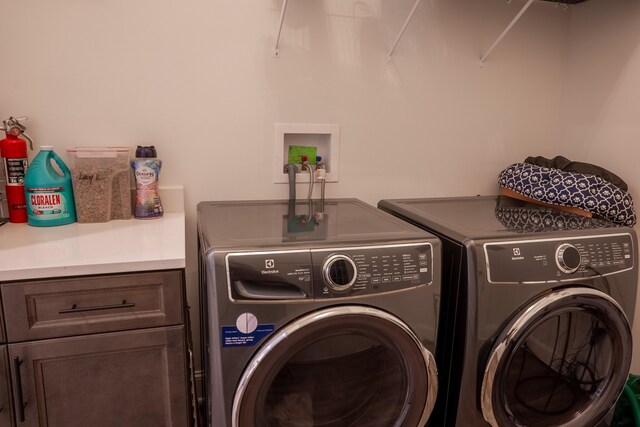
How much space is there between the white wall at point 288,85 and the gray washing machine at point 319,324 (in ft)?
1.76

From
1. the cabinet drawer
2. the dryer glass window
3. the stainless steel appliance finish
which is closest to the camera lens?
the cabinet drawer

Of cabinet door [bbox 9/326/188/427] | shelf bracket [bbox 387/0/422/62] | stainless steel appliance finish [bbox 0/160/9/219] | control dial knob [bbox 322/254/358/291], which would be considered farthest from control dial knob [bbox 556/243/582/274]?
stainless steel appliance finish [bbox 0/160/9/219]

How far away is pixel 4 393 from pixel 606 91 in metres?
2.44

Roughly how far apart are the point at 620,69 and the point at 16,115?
2384mm

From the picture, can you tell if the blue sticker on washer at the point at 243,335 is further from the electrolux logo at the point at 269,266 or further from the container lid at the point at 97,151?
the container lid at the point at 97,151

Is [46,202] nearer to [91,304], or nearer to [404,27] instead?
[91,304]

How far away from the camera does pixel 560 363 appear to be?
4.71 feet

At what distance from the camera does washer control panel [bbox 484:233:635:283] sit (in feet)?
4.08

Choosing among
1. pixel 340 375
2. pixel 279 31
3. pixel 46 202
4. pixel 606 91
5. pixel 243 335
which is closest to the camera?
pixel 243 335

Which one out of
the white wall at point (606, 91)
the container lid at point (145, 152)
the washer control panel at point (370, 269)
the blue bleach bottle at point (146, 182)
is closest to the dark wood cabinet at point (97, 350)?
the washer control panel at point (370, 269)

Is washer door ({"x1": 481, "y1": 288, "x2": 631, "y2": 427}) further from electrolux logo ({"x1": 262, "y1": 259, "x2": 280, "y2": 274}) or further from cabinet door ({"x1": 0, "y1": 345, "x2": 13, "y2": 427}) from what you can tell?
cabinet door ({"x1": 0, "y1": 345, "x2": 13, "y2": 427})

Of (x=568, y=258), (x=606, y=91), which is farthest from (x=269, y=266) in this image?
(x=606, y=91)

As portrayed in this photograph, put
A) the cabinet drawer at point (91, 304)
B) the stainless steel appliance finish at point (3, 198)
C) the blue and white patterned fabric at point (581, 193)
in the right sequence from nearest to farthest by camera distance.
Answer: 1. the cabinet drawer at point (91, 304)
2. the stainless steel appliance finish at point (3, 198)
3. the blue and white patterned fabric at point (581, 193)

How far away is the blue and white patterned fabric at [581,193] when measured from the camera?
1622 millimetres
